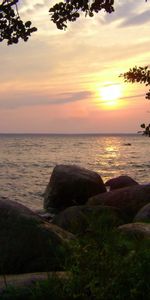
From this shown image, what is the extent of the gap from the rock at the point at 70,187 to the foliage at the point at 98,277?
13.3 m

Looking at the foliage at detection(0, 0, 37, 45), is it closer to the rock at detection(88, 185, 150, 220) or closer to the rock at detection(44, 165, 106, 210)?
the rock at detection(88, 185, 150, 220)

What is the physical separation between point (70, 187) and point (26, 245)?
11658mm

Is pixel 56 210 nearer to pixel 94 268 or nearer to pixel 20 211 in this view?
pixel 20 211

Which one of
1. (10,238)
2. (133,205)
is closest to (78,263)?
(10,238)

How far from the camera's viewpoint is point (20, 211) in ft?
24.5

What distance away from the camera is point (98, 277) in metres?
4.72

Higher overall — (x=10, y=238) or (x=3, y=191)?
(x=10, y=238)

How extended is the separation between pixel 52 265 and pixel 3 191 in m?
18.7

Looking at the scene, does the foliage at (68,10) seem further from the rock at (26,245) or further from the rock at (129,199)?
the rock at (129,199)

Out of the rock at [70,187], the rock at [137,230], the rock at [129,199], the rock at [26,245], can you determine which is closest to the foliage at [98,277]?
the rock at [26,245]

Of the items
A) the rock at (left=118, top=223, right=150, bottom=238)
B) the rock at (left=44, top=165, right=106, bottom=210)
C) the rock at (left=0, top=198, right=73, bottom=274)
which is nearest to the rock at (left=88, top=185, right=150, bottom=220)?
the rock at (left=44, top=165, right=106, bottom=210)

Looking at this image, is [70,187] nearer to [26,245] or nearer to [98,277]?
[26,245]

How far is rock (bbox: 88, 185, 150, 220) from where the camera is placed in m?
15.3

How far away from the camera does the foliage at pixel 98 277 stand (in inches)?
183
